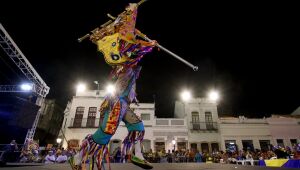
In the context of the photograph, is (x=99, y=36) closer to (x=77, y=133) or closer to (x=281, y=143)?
(x=77, y=133)

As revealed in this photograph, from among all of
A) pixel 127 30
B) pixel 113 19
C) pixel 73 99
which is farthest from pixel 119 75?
pixel 73 99

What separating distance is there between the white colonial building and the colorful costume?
1840 cm

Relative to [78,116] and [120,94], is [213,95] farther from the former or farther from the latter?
[120,94]

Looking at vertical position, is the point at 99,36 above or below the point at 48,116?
below

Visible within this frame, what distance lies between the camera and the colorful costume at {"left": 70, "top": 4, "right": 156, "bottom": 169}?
8.28ft

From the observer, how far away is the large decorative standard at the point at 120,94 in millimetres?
2523

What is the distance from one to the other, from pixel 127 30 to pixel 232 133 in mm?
21874

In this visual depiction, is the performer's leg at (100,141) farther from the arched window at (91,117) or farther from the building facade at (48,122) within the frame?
the building facade at (48,122)

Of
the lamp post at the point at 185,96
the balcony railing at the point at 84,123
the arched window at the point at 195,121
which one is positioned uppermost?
the lamp post at the point at 185,96

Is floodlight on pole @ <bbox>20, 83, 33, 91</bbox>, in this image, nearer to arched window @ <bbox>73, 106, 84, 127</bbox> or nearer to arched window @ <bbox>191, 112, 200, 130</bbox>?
arched window @ <bbox>73, 106, 84, 127</bbox>

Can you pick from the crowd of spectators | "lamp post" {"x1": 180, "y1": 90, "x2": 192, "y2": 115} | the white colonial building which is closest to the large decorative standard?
the crowd of spectators

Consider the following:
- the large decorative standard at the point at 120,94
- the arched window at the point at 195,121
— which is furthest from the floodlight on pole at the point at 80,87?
the large decorative standard at the point at 120,94

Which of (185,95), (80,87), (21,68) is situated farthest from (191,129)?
(21,68)

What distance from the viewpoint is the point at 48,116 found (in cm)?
2438
